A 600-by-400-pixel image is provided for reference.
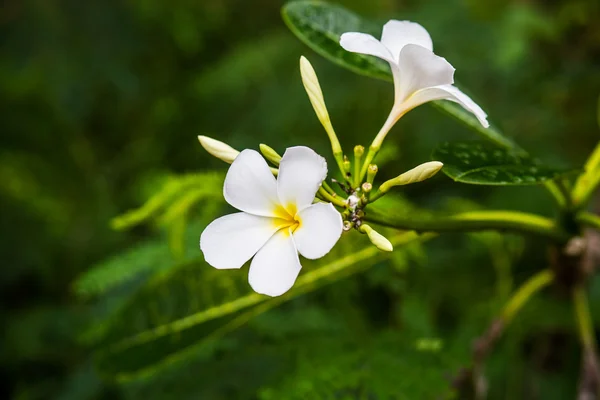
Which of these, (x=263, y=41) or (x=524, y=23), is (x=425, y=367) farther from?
(x=263, y=41)

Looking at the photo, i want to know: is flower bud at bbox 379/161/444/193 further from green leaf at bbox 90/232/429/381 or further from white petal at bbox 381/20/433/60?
green leaf at bbox 90/232/429/381

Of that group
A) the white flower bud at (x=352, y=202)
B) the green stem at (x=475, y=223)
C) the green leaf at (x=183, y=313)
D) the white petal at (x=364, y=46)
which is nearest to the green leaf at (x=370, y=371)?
the green leaf at (x=183, y=313)

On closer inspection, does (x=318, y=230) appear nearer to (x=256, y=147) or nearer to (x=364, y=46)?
(x=364, y=46)

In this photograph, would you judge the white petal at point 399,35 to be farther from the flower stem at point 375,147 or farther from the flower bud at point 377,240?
the flower bud at point 377,240

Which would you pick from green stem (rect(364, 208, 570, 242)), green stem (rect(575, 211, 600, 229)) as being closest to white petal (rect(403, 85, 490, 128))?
green stem (rect(364, 208, 570, 242))

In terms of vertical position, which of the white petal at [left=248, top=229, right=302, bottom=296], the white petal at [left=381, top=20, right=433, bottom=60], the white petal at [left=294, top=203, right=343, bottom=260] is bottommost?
the white petal at [left=248, top=229, right=302, bottom=296]

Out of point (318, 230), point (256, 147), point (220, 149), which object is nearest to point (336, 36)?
point (220, 149)

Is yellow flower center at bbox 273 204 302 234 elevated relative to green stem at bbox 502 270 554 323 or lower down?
elevated

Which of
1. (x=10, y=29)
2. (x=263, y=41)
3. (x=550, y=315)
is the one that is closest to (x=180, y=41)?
(x=263, y=41)
